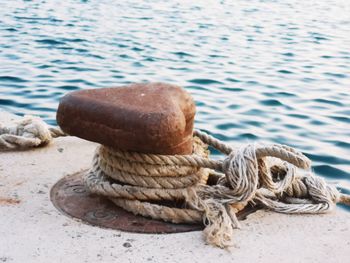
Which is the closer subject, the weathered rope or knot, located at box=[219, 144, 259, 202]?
knot, located at box=[219, 144, 259, 202]

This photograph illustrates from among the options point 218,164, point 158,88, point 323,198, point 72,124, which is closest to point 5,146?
point 72,124

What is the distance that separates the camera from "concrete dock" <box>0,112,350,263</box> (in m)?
2.16

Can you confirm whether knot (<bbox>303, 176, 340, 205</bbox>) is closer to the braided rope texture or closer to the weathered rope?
the braided rope texture

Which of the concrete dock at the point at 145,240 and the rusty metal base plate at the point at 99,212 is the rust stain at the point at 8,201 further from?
the rusty metal base plate at the point at 99,212

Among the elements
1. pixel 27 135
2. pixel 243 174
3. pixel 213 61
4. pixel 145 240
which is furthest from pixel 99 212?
pixel 213 61

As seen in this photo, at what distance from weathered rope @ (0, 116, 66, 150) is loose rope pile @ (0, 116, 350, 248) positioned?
0.62 m

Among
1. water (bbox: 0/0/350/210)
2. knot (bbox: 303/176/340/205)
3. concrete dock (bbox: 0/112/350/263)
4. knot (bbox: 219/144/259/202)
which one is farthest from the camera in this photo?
water (bbox: 0/0/350/210)

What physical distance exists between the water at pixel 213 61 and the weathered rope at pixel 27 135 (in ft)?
4.52

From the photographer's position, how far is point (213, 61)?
285 inches

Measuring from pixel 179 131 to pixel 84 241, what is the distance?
1.96ft

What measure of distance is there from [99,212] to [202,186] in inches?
18.5

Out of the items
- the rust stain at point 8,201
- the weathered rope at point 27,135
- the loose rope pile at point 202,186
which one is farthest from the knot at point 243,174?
the weathered rope at point 27,135

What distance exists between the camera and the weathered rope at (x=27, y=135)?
10.5 ft

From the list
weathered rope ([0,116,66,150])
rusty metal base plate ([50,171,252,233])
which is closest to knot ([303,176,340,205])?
rusty metal base plate ([50,171,252,233])
